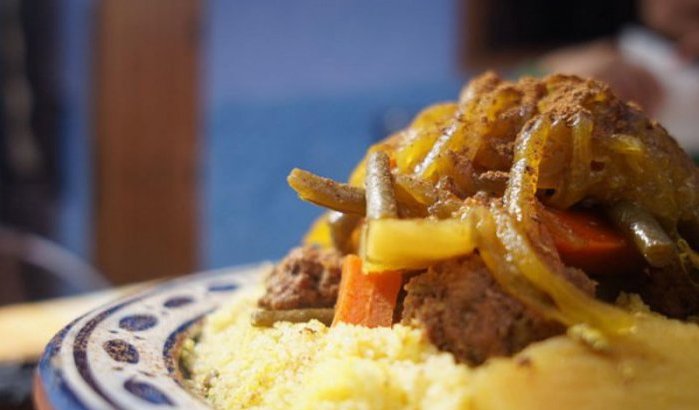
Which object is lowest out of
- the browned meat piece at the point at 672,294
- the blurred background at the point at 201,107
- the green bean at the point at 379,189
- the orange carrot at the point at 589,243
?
the blurred background at the point at 201,107

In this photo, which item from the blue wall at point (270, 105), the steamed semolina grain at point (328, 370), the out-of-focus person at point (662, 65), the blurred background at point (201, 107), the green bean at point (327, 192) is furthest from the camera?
the blue wall at point (270, 105)

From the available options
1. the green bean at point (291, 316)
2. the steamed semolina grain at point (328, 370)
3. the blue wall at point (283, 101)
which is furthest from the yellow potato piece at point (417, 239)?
the blue wall at point (283, 101)

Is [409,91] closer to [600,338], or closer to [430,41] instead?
[430,41]

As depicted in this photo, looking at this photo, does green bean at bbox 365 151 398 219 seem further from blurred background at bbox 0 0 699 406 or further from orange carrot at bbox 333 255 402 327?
blurred background at bbox 0 0 699 406

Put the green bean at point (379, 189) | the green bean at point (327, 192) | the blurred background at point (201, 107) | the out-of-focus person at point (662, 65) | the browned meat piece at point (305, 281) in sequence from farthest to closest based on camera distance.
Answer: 1. the blurred background at point (201, 107)
2. the out-of-focus person at point (662, 65)
3. the browned meat piece at point (305, 281)
4. the green bean at point (327, 192)
5. the green bean at point (379, 189)

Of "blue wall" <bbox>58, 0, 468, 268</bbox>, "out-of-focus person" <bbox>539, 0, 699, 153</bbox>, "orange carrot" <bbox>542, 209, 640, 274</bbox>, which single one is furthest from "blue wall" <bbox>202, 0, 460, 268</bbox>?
"orange carrot" <bbox>542, 209, 640, 274</bbox>

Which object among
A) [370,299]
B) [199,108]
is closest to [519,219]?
[370,299]

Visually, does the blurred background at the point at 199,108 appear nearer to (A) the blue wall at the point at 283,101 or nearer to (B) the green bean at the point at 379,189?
(A) the blue wall at the point at 283,101
